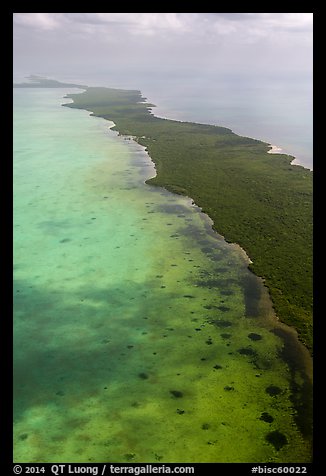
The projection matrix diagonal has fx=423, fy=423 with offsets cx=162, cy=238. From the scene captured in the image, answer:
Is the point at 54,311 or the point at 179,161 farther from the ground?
the point at 179,161

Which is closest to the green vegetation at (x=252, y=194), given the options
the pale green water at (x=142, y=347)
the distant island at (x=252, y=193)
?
the distant island at (x=252, y=193)

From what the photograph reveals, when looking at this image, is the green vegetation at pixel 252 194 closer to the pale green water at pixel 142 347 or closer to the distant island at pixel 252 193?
the distant island at pixel 252 193

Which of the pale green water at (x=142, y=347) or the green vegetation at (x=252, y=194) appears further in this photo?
the green vegetation at (x=252, y=194)

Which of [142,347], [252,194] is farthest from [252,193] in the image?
[142,347]

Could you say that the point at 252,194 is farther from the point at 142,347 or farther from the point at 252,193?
the point at 142,347

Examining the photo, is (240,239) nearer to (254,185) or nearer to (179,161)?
(254,185)

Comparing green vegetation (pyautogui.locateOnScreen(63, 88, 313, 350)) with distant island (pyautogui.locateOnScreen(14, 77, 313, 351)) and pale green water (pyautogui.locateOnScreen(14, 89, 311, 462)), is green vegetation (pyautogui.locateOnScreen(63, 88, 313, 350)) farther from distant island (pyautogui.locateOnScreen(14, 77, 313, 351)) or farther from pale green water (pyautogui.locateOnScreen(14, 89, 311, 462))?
pale green water (pyautogui.locateOnScreen(14, 89, 311, 462))

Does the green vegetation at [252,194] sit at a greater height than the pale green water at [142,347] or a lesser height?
greater

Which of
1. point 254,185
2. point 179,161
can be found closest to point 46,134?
point 179,161
